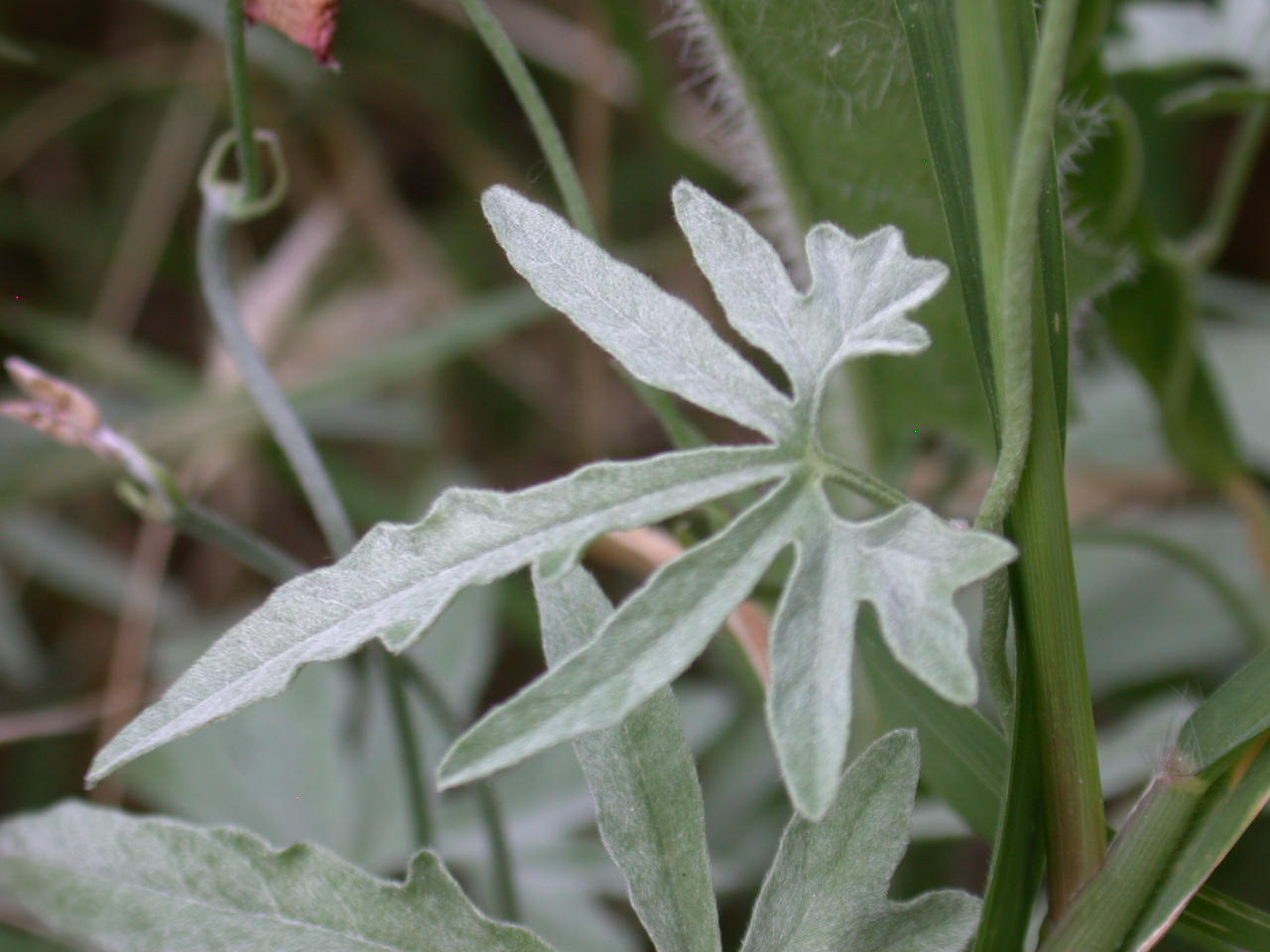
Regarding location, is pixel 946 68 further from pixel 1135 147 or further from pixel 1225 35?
pixel 1225 35

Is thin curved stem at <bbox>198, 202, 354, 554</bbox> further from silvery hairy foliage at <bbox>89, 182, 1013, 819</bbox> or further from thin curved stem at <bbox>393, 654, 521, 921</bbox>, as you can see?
silvery hairy foliage at <bbox>89, 182, 1013, 819</bbox>

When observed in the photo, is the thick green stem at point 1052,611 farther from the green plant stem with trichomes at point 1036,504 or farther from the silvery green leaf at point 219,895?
the silvery green leaf at point 219,895

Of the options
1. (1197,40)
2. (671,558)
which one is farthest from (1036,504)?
(1197,40)

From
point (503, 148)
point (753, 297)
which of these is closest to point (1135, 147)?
point (753, 297)

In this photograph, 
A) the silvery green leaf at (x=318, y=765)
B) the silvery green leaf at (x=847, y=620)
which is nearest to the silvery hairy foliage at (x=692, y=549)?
the silvery green leaf at (x=847, y=620)

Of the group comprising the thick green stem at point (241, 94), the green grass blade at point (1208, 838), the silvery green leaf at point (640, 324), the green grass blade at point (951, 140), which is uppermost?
the thick green stem at point (241, 94)

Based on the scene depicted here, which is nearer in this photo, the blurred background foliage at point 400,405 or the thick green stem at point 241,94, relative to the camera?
the thick green stem at point 241,94
